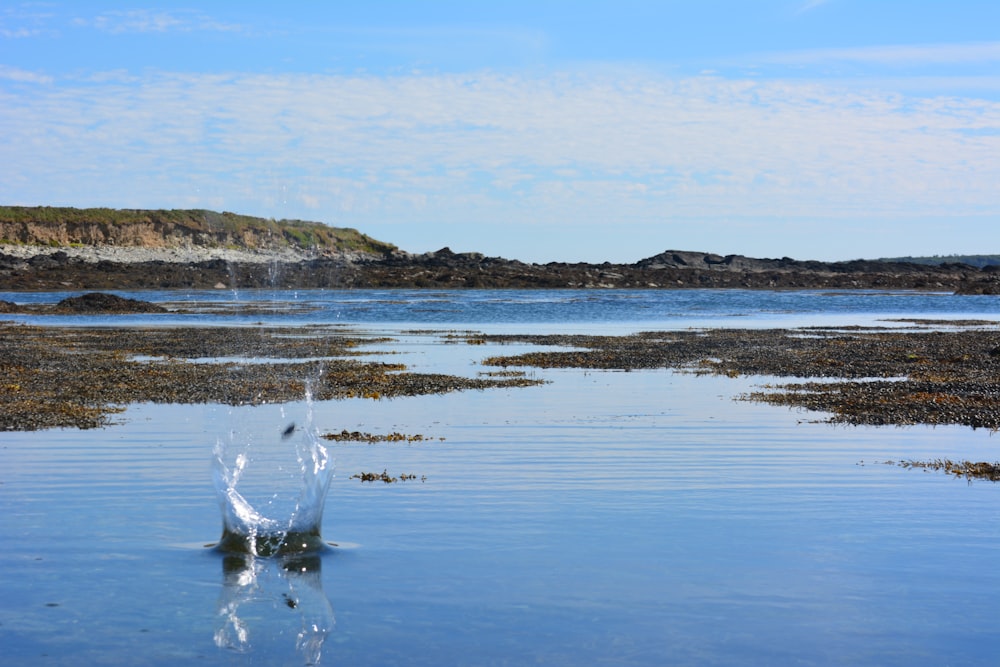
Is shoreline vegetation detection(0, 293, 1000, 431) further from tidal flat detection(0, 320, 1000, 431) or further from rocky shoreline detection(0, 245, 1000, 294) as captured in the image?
rocky shoreline detection(0, 245, 1000, 294)

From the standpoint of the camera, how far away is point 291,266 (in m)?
132

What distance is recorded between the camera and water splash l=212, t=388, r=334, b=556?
12297 mm

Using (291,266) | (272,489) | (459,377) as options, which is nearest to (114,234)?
(291,266)

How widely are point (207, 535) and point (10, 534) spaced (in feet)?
7.08

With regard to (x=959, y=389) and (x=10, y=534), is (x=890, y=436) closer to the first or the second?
(x=959, y=389)

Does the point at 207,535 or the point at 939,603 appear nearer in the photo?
the point at 939,603

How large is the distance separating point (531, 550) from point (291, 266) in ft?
404

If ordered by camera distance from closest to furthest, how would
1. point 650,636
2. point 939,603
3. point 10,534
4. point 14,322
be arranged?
point 650,636
point 939,603
point 10,534
point 14,322

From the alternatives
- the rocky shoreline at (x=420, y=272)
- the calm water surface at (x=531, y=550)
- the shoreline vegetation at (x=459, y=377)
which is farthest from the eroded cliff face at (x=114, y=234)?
the calm water surface at (x=531, y=550)

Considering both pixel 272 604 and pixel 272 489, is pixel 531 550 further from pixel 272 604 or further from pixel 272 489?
pixel 272 489

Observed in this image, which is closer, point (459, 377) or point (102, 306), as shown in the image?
point (459, 377)

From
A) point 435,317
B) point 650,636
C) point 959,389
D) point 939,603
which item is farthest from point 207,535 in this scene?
point 435,317

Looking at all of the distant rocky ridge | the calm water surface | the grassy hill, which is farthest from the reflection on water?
the grassy hill

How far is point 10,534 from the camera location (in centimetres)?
1241
